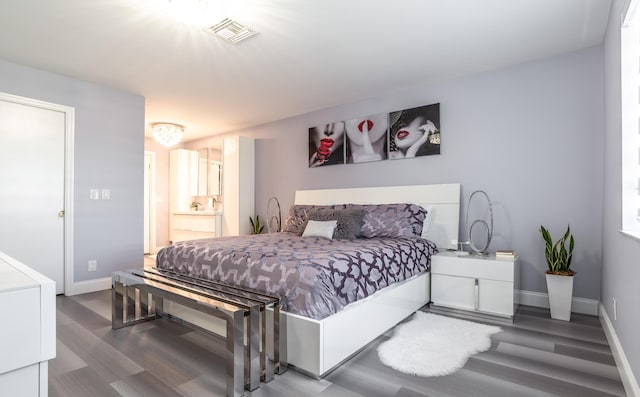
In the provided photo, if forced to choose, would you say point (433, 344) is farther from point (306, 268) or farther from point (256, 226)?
point (256, 226)

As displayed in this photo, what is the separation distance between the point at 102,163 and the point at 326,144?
2799 millimetres

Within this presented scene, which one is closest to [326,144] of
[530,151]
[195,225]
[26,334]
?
[530,151]

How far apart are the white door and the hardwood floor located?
1371 mm

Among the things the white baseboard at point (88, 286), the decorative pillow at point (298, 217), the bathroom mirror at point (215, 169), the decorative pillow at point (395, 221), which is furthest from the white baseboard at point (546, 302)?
the bathroom mirror at point (215, 169)

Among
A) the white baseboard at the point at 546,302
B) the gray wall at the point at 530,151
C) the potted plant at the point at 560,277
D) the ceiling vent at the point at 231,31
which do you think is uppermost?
the ceiling vent at the point at 231,31

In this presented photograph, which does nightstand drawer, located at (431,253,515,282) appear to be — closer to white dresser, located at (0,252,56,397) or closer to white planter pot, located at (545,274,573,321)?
white planter pot, located at (545,274,573,321)

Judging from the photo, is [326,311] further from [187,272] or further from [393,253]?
[187,272]

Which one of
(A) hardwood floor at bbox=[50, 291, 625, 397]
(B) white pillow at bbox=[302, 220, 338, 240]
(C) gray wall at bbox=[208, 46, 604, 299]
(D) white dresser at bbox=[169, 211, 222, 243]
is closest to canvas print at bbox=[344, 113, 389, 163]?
(C) gray wall at bbox=[208, 46, 604, 299]

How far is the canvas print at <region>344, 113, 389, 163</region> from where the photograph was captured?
424 centimetres

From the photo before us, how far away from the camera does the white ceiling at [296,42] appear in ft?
7.98

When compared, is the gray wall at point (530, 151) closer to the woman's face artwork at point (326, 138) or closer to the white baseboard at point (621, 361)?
the white baseboard at point (621, 361)

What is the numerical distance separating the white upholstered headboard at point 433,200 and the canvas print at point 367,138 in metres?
0.43

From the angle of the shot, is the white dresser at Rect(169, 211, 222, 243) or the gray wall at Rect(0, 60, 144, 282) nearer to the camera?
the gray wall at Rect(0, 60, 144, 282)

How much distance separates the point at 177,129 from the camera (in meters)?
5.52
